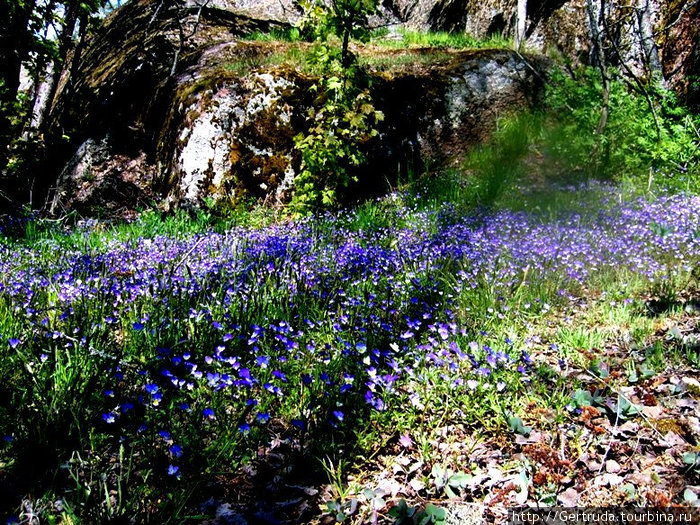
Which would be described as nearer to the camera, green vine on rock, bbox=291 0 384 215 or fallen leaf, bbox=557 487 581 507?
fallen leaf, bbox=557 487 581 507

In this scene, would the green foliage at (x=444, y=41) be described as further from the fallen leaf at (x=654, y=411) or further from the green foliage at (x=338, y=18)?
the fallen leaf at (x=654, y=411)

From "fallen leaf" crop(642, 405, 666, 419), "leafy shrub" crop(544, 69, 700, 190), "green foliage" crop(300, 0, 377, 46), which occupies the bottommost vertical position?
"fallen leaf" crop(642, 405, 666, 419)

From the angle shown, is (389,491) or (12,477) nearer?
(12,477)

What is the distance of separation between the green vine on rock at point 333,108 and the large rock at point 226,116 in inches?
26.3

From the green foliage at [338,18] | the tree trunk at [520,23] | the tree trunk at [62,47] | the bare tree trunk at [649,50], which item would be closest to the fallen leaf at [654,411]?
the green foliage at [338,18]

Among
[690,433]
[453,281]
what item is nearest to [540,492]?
[690,433]

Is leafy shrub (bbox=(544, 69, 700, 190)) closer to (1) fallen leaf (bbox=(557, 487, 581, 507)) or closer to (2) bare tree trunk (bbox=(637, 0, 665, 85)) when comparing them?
(2) bare tree trunk (bbox=(637, 0, 665, 85))

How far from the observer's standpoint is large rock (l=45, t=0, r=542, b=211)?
22.0 feet

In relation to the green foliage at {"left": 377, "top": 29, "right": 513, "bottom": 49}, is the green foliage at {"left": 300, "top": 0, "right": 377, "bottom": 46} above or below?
below

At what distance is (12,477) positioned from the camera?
6.20 feet

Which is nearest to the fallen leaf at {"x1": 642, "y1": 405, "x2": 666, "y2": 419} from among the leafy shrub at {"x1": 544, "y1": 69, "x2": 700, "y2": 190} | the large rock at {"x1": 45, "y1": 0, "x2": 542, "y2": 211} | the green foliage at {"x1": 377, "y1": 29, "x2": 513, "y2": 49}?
the large rock at {"x1": 45, "y1": 0, "x2": 542, "y2": 211}

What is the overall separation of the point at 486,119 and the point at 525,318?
5.24m

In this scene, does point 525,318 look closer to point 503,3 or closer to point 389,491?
point 389,491

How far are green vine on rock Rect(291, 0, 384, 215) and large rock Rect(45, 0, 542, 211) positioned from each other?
668 millimetres
